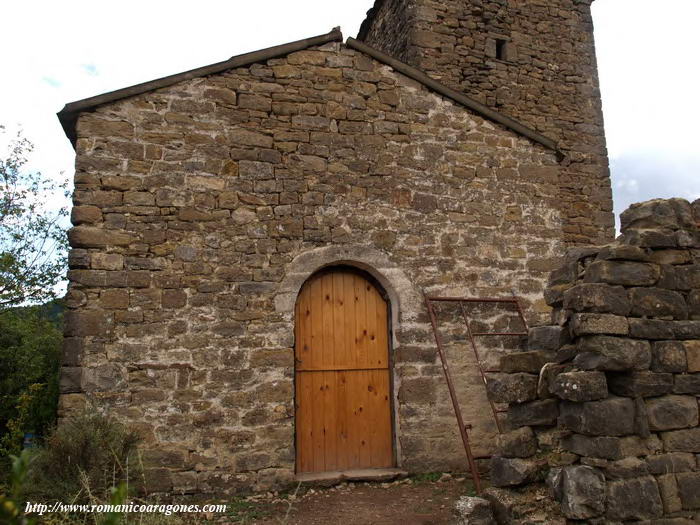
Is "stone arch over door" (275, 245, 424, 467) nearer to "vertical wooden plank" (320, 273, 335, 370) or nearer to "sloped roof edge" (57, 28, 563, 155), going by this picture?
"vertical wooden plank" (320, 273, 335, 370)

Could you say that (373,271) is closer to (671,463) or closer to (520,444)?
(520,444)

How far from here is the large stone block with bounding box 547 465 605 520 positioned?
3539mm

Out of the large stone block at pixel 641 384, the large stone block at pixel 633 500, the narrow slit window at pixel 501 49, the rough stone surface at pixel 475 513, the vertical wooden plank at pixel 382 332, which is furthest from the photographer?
the narrow slit window at pixel 501 49

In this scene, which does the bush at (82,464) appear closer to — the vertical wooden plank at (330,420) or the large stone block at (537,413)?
the vertical wooden plank at (330,420)

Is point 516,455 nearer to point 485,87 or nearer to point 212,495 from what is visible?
point 212,495

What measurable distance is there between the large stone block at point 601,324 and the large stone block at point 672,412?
1.71ft

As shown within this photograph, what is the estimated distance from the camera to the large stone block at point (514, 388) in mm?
4203

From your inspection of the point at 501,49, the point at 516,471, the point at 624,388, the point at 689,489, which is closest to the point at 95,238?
the point at 516,471

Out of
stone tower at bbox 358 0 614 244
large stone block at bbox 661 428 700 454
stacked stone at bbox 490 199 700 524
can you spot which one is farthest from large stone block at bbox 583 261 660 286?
stone tower at bbox 358 0 614 244

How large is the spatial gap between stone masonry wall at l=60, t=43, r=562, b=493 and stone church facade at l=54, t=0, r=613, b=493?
2 centimetres

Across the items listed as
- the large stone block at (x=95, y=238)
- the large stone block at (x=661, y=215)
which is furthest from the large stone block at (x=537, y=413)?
the large stone block at (x=95, y=238)

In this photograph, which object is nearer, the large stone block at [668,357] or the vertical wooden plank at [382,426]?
the large stone block at [668,357]

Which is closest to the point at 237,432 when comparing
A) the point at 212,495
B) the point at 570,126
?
the point at 212,495

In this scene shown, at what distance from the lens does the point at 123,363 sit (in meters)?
5.04
